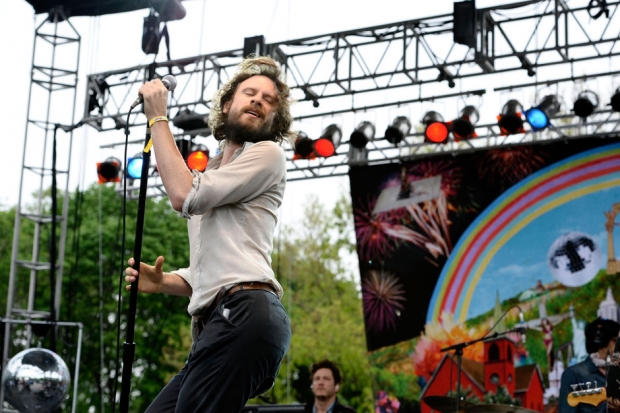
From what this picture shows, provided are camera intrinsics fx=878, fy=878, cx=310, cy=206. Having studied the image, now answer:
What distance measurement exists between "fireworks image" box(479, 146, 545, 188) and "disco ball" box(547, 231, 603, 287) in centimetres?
93

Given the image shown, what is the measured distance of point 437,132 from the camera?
33.7 feet

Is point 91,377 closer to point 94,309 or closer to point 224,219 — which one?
point 94,309

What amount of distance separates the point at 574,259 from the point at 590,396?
10.4 ft

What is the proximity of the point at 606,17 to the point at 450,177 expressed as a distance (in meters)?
2.72

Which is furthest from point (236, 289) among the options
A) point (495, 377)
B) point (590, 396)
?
point (495, 377)

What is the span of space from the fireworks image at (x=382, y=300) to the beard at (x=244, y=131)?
8185 millimetres

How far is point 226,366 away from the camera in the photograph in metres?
2.50

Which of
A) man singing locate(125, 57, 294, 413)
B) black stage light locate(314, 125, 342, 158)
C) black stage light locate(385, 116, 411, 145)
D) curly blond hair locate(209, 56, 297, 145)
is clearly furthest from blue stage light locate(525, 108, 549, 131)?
man singing locate(125, 57, 294, 413)

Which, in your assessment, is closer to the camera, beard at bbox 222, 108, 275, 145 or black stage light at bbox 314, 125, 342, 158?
beard at bbox 222, 108, 275, 145

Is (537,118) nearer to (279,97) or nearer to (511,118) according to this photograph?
(511,118)

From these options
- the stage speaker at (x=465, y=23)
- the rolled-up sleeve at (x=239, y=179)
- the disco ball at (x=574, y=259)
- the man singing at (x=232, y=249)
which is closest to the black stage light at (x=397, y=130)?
the stage speaker at (x=465, y=23)

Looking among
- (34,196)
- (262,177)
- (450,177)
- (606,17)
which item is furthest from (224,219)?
(34,196)

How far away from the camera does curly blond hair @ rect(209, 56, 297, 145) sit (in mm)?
2939

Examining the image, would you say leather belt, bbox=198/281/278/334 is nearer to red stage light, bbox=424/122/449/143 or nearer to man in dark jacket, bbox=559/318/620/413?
man in dark jacket, bbox=559/318/620/413
